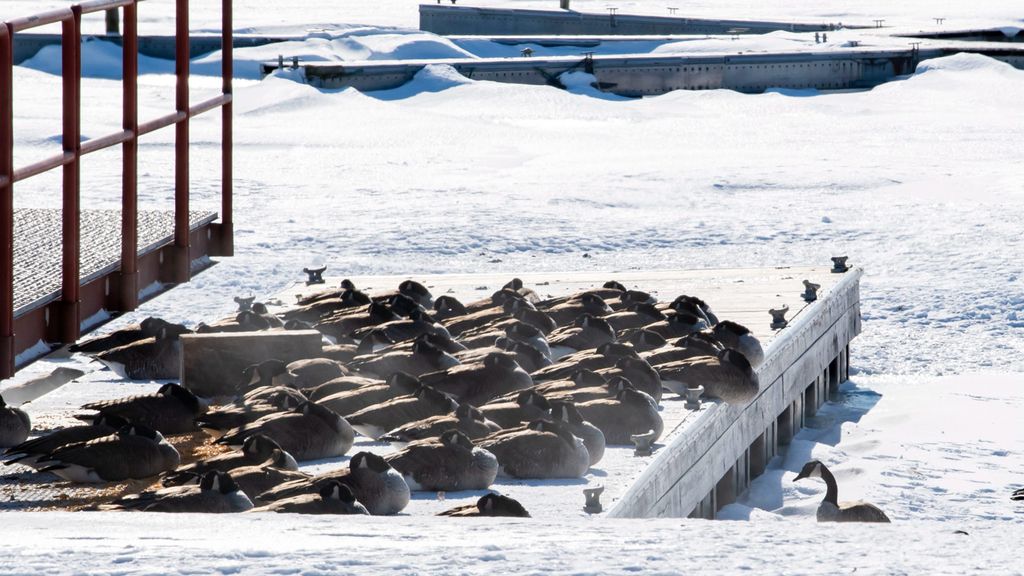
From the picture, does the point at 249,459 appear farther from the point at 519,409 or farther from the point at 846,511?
the point at 846,511

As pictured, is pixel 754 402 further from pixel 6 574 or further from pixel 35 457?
pixel 6 574

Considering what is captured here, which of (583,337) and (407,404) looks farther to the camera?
(583,337)

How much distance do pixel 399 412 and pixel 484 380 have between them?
0.91 meters

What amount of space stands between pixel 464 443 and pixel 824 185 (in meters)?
14.9

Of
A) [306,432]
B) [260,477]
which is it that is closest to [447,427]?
[306,432]

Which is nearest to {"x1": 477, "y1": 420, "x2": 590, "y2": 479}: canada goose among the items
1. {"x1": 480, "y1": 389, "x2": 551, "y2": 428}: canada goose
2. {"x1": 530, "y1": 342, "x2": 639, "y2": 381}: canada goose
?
{"x1": 480, "y1": 389, "x2": 551, "y2": 428}: canada goose

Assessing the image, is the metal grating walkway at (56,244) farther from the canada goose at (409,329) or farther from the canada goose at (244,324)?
the canada goose at (409,329)

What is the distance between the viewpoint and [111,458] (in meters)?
7.97

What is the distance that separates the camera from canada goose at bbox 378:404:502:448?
8.79 meters

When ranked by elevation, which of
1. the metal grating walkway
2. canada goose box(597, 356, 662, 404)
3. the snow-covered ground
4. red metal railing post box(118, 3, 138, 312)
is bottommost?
the snow-covered ground

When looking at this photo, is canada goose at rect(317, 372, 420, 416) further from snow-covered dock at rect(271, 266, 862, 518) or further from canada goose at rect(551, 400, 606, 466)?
canada goose at rect(551, 400, 606, 466)

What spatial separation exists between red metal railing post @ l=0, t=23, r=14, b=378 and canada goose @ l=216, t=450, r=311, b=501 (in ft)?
6.24

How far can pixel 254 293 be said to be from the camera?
16281 millimetres

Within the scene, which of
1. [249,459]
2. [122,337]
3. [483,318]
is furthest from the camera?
[483,318]
